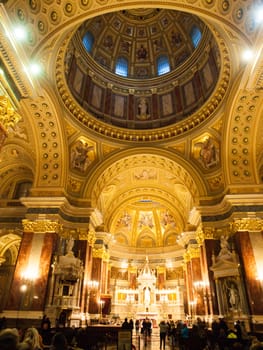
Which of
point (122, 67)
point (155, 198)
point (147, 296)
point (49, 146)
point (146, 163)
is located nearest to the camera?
point (49, 146)

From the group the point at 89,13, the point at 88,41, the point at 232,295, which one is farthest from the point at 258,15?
the point at 88,41

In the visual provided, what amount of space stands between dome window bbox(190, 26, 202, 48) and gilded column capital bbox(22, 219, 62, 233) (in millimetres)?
15946

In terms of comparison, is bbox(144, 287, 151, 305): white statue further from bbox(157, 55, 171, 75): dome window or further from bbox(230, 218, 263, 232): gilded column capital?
bbox(157, 55, 171, 75): dome window

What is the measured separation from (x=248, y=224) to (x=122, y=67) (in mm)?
16269

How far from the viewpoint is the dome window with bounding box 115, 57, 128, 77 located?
21516mm

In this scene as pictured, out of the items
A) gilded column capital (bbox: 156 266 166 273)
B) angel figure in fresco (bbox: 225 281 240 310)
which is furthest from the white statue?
angel figure in fresco (bbox: 225 281 240 310)

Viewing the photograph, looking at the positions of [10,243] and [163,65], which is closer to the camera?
[10,243]

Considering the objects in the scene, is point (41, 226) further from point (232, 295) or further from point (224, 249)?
point (232, 295)

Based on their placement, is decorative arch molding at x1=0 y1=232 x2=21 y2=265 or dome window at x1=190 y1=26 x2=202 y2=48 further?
dome window at x1=190 y1=26 x2=202 y2=48

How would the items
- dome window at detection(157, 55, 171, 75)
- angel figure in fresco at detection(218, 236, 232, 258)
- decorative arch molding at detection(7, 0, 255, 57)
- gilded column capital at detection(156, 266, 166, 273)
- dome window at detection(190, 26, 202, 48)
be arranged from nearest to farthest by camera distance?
decorative arch molding at detection(7, 0, 255, 57) < angel figure in fresco at detection(218, 236, 232, 258) < dome window at detection(190, 26, 202, 48) < dome window at detection(157, 55, 171, 75) < gilded column capital at detection(156, 266, 166, 273)

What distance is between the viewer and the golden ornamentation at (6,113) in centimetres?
808

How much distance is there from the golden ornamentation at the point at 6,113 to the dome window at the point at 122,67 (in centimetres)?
1470

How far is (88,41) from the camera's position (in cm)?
1947

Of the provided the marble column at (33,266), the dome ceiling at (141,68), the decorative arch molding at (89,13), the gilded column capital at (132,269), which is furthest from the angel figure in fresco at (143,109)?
the gilded column capital at (132,269)
